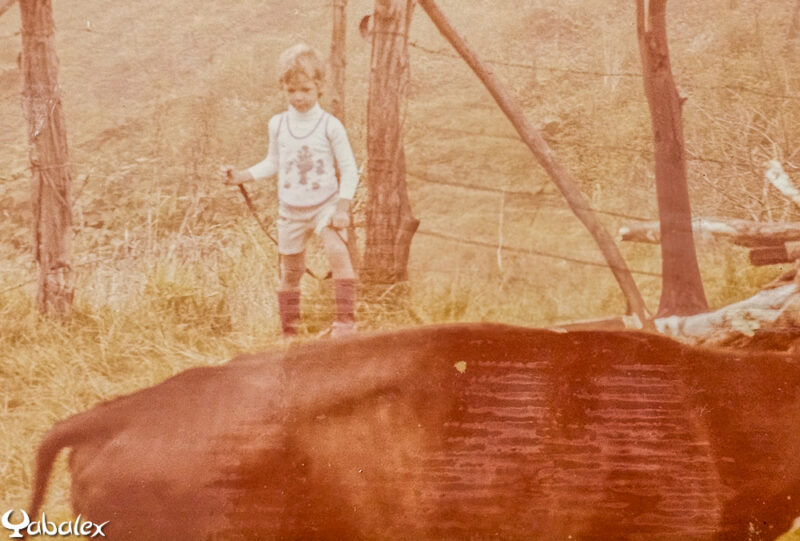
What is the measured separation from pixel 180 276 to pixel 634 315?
1.77 m

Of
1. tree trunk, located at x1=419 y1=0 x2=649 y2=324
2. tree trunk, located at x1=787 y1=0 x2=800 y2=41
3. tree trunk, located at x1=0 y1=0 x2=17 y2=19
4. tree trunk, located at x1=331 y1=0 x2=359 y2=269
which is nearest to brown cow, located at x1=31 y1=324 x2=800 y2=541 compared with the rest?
tree trunk, located at x1=419 y1=0 x2=649 y2=324

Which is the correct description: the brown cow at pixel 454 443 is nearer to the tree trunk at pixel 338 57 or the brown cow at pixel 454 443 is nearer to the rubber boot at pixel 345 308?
the rubber boot at pixel 345 308

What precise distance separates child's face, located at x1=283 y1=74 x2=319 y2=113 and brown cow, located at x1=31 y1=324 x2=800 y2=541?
881mm

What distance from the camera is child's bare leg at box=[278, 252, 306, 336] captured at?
331 centimetres

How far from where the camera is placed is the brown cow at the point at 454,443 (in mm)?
3094

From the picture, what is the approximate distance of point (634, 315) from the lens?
3.46 m

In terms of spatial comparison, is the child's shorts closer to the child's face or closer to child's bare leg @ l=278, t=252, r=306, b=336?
child's bare leg @ l=278, t=252, r=306, b=336

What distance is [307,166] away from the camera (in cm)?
323

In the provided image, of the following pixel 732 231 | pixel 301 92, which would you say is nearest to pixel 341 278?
pixel 301 92

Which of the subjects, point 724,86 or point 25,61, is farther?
point 724,86

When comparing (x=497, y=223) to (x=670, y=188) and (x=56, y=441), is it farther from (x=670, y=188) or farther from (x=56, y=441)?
(x=56, y=441)

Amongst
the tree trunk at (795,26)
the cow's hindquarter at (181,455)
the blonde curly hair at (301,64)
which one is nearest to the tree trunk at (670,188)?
the tree trunk at (795,26)

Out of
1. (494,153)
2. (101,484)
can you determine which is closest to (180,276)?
(101,484)

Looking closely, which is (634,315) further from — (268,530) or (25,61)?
(25,61)
